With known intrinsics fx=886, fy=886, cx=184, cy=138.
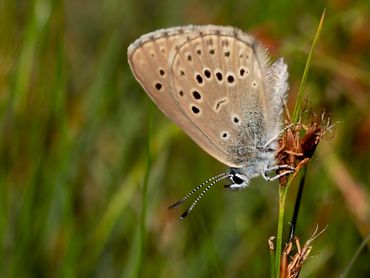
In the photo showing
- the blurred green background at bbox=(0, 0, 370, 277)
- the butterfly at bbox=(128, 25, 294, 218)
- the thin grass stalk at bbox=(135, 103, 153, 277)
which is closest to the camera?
the thin grass stalk at bbox=(135, 103, 153, 277)

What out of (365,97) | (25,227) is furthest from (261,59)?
(365,97)

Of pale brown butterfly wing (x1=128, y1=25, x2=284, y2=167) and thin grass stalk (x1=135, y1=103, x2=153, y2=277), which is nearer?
thin grass stalk (x1=135, y1=103, x2=153, y2=277)

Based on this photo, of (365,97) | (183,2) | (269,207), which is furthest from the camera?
(183,2)

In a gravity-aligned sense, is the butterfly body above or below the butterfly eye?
above

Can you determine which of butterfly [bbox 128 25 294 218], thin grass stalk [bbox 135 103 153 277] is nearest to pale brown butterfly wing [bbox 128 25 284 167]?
butterfly [bbox 128 25 294 218]

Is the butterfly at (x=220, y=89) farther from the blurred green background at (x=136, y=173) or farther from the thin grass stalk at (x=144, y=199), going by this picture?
the blurred green background at (x=136, y=173)

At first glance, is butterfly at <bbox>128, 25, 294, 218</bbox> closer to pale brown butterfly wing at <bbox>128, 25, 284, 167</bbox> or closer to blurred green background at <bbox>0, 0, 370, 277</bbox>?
pale brown butterfly wing at <bbox>128, 25, 284, 167</bbox>

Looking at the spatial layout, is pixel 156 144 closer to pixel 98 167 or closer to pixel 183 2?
pixel 98 167

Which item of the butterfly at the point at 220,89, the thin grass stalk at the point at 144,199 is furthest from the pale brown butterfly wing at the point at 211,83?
the thin grass stalk at the point at 144,199
